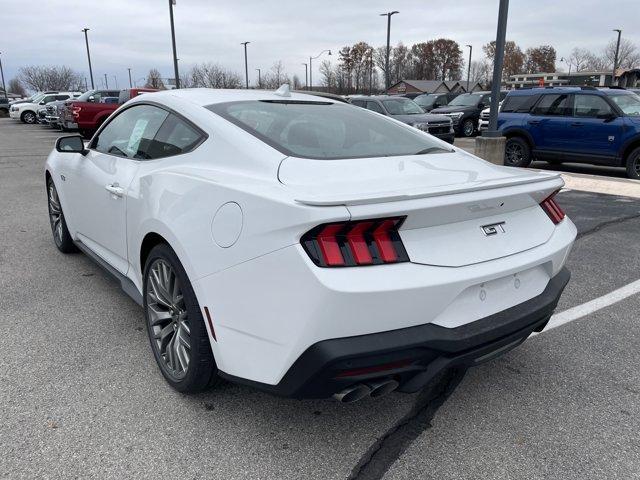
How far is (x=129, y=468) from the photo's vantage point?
7.41 ft

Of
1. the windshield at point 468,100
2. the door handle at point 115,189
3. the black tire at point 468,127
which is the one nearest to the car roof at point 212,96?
the door handle at point 115,189

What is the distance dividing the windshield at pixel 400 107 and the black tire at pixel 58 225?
11087 millimetres

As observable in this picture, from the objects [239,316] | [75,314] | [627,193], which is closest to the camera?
[239,316]

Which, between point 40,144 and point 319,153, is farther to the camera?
point 40,144

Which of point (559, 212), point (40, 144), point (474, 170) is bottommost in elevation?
point (40, 144)

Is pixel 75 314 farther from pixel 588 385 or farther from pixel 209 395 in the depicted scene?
pixel 588 385

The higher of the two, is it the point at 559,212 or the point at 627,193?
the point at 559,212

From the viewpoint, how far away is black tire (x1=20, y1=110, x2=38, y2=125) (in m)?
31.3

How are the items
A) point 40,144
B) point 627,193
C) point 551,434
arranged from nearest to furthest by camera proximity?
1. point 551,434
2. point 627,193
3. point 40,144

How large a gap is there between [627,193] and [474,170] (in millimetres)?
7257

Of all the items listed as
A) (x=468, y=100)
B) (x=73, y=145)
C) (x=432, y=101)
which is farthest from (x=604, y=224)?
(x=432, y=101)

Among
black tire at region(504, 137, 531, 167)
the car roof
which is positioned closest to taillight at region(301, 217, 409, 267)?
the car roof

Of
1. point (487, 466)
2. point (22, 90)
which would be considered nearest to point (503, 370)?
point (487, 466)

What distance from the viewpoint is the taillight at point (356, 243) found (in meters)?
1.96
